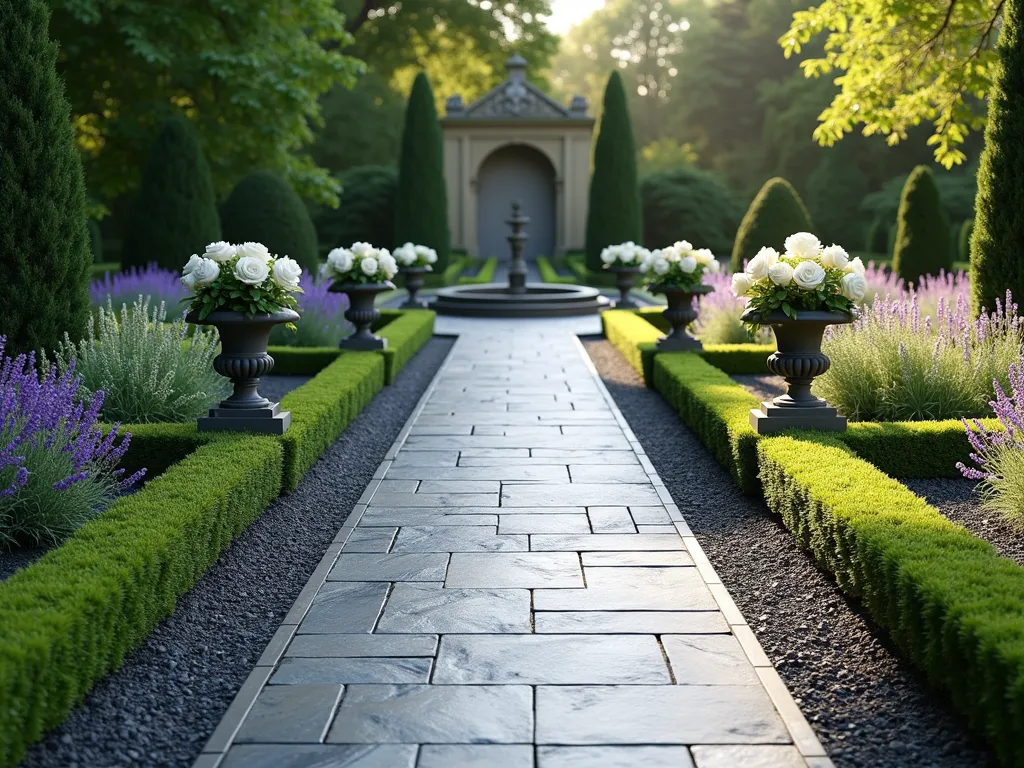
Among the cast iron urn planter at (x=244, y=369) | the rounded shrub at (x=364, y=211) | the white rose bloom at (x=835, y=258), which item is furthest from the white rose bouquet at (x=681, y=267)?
the rounded shrub at (x=364, y=211)

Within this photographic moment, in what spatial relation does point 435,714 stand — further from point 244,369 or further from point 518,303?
point 518,303

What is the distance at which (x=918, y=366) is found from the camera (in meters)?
8.30

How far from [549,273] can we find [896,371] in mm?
20946

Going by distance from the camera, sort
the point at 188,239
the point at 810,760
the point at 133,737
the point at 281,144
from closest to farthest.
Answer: the point at 810,760, the point at 133,737, the point at 188,239, the point at 281,144

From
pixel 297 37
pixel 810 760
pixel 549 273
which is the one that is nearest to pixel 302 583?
pixel 810 760

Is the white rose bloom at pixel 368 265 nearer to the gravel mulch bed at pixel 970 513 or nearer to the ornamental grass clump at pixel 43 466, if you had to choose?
the ornamental grass clump at pixel 43 466

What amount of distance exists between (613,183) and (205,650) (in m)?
26.1

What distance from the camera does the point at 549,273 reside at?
95.2ft

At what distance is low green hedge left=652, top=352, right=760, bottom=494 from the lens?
6.90 metres

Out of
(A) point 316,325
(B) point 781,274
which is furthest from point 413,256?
(B) point 781,274

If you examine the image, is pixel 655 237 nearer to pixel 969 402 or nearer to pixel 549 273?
pixel 549 273

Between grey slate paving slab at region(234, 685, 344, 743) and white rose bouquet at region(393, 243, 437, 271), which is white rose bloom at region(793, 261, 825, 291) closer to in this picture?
grey slate paving slab at region(234, 685, 344, 743)

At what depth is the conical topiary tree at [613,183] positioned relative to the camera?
95.9ft

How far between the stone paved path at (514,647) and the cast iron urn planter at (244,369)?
3.02ft
